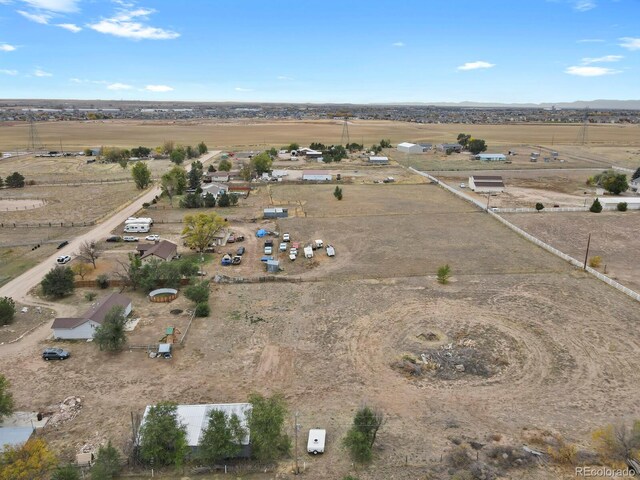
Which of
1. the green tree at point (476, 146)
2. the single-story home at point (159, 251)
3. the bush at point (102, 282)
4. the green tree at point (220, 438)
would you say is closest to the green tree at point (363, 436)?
the green tree at point (220, 438)

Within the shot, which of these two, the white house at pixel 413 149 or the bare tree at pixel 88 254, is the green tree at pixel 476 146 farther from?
the bare tree at pixel 88 254

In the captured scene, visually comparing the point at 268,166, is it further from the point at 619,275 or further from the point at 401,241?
the point at 619,275

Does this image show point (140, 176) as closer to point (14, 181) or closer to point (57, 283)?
point (14, 181)

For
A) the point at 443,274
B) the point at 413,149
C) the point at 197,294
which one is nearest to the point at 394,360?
the point at 443,274

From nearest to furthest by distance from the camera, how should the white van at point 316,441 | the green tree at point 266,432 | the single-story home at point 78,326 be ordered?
the green tree at point 266,432 < the white van at point 316,441 < the single-story home at point 78,326

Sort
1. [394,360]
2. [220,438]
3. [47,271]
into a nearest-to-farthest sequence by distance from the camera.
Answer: [220,438]
[394,360]
[47,271]

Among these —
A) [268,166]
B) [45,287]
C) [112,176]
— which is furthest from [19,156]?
[45,287]
